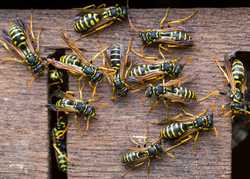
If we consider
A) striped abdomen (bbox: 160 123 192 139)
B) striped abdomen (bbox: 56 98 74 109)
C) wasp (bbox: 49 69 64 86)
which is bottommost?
striped abdomen (bbox: 160 123 192 139)

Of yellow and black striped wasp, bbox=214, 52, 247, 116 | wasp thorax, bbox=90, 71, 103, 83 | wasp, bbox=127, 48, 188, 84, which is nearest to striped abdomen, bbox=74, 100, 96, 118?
wasp thorax, bbox=90, 71, 103, 83

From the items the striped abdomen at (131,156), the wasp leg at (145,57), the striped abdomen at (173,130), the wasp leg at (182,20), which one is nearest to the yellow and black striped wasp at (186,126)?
the striped abdomen at (173,130)

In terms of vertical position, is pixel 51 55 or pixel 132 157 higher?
pixel 51 55

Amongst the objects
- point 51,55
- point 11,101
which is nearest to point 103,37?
point 51,55

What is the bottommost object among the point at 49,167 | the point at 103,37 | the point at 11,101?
the point at 49,167

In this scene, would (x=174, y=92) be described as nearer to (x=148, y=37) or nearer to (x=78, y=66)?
(x=148, y=37)

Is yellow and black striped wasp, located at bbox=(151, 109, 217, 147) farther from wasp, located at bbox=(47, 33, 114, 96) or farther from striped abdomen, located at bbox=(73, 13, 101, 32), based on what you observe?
striped abdomen, located at bbox=(73, 13, 101, 32)

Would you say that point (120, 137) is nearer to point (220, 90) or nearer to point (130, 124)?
point (130, 124)
